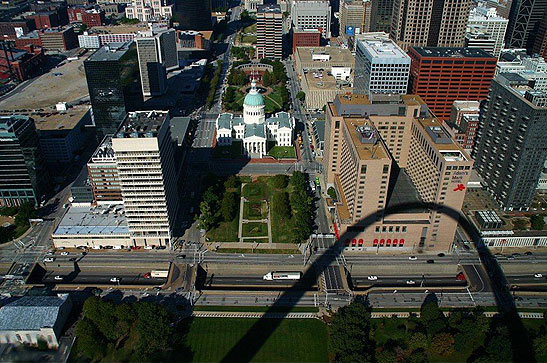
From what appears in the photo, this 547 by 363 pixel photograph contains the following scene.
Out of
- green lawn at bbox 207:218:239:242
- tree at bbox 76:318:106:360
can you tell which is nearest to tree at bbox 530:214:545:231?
green lawn at bbox 207:218:239:242

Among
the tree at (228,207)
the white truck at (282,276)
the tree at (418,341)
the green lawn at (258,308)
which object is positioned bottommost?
the green lawn at (258,308)

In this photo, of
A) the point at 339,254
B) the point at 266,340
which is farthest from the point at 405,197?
the point at 266,340

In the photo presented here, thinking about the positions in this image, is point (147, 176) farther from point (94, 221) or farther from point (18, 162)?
point (18, 162)

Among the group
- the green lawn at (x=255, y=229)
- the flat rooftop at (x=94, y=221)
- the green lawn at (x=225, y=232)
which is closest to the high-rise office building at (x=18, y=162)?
the flat rooftop at (x=94, y=221)

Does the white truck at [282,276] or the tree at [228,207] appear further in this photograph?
the tree at [228,207]

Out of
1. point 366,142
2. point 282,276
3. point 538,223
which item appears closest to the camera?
point 282,276

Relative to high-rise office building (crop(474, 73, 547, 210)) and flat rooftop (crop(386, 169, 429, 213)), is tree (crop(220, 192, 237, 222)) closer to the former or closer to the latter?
flat rooftop (crop(386, 169, 429, 213))

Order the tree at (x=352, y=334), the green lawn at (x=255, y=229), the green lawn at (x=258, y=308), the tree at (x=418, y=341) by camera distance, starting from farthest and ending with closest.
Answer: the green lawn at (x=255, y=229) < the green lawn at (x=258, y=308) < the tree at (x=418, y=341) < the tree at (x=352, y=334)

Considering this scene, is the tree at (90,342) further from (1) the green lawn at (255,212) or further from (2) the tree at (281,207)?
(2) the tree at (281,207)
